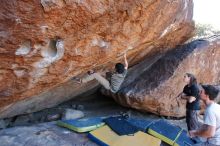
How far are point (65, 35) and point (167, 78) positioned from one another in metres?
3.30

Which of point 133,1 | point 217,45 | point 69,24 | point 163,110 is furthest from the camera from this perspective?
point 217,45

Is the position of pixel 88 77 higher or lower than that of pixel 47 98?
higher

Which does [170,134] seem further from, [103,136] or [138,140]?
[103,136]

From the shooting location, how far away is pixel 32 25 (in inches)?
185

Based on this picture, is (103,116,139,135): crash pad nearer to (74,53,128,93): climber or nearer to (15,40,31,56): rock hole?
(74,53,128,93): climber

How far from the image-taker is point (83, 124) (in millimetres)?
6355

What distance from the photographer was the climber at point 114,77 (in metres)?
7.08

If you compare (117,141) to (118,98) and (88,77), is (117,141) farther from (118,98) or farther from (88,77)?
(118,98)

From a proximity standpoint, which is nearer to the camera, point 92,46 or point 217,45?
point 92,46

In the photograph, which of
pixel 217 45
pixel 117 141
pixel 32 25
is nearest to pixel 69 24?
pixel 32 25

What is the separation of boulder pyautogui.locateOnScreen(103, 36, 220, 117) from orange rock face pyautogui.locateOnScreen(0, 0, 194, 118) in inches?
37.9

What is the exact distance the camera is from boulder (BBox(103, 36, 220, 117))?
25.1 ft

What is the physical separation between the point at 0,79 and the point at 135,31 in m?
2.57

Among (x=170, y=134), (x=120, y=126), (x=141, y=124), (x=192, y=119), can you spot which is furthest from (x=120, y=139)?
(x=192, y=119)
